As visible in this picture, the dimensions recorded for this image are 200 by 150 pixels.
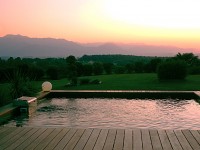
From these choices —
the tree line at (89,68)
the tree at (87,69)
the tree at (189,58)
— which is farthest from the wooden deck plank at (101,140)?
the tree at (189,58)

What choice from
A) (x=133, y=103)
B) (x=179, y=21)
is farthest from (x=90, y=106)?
(x=179, y=21)

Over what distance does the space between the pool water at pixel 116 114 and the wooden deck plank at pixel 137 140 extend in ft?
6.09

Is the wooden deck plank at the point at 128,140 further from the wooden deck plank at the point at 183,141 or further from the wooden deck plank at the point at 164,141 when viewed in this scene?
the wooden deck plank at the point at 183,141

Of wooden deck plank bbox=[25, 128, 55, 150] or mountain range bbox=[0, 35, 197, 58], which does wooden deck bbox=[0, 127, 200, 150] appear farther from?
mountain range bbox=[0, 35, 197, 58]

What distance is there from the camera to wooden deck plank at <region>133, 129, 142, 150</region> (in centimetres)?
464

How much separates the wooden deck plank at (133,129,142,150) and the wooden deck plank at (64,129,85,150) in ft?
2.98

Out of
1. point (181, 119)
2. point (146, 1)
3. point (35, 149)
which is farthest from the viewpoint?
point (146, 1)

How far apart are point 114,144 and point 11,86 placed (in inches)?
263

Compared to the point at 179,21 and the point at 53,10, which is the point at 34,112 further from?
the point at 179,21

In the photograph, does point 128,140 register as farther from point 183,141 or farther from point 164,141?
point 183,141

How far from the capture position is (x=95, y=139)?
512 centimetres

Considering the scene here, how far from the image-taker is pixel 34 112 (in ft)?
30.7

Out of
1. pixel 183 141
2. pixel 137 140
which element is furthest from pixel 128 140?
pixel 183 141

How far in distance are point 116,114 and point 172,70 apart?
8442 millimetres
